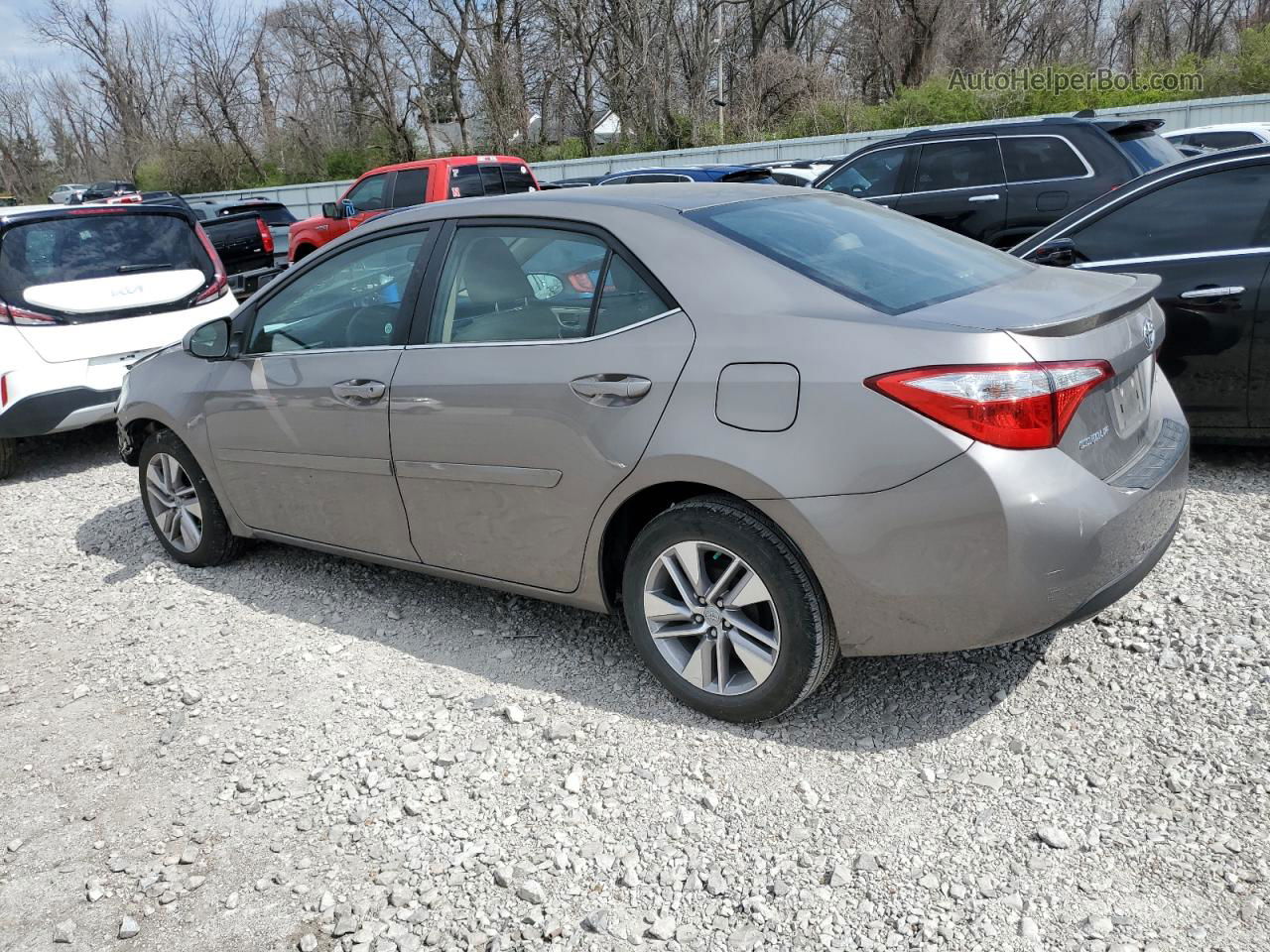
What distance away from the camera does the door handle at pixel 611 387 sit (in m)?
3.12

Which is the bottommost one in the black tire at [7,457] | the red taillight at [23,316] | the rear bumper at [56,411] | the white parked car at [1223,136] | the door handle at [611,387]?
the black tire at [7,457]

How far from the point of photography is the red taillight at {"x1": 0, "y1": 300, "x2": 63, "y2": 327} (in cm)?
661

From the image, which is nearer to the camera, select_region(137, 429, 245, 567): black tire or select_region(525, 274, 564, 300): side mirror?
select_region(525, 274, 564, 300): side mirror

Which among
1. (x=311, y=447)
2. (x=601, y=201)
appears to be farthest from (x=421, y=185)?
(x=601, y=201)

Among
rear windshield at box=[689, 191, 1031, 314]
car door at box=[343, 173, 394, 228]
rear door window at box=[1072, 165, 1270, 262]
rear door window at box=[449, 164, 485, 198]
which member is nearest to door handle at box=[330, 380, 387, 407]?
rear windshield at box=[689, 191, 1031, 314]

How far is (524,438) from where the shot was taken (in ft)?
11.1

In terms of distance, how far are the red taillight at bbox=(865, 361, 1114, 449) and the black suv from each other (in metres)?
6.26

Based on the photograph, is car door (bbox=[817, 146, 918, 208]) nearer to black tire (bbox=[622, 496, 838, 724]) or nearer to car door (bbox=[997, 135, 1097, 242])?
car door (bbox=[997, 135, 1097, 242])

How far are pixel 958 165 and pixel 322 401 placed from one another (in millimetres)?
6828

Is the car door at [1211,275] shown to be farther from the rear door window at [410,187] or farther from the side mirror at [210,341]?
the rear door window at [410,187]

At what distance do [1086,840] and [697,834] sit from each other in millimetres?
969

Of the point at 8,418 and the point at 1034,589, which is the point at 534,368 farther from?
the point at 8,418

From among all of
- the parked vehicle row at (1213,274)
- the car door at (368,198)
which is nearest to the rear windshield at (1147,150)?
the parked vehicle row at (1213,274)

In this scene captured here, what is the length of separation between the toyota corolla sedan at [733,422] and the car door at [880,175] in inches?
232
